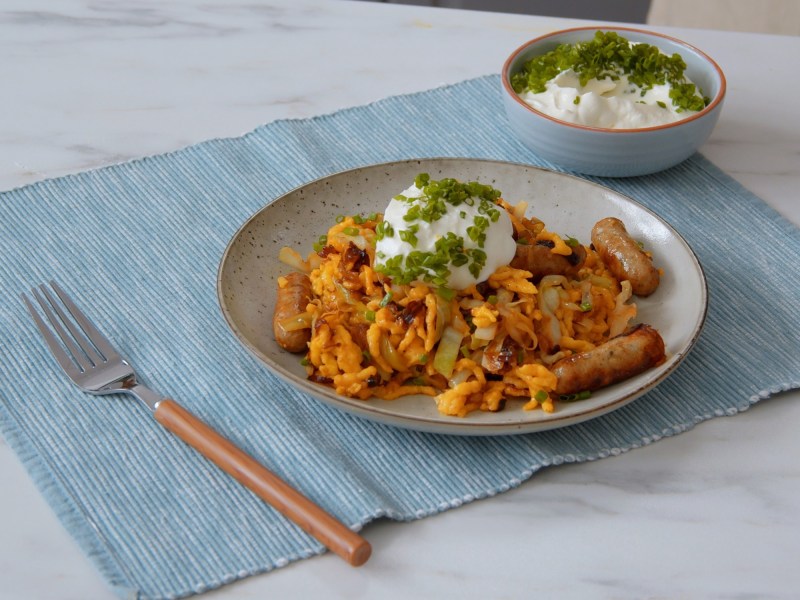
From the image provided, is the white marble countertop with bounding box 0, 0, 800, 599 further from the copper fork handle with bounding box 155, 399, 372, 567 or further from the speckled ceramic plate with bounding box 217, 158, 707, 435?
the speckled ceramic plate with bounding box 217, 158, 707, 435

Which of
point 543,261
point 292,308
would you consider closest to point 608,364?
point 543,261

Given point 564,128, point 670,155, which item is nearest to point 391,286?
point 564,128

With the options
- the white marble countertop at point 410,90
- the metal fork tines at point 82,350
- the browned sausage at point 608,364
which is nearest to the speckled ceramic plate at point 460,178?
the browned sausage at point 608,364

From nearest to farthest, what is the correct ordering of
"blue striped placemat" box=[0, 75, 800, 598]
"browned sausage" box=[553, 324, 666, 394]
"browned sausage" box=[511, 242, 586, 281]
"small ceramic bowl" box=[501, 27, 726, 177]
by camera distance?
"blue striped placemat" box=[0, 75, 800, 598] → "browned sausage" box=[553, 324, 666, 394] → "browned sausage" box=[511, 242, 586, 281] → "small ceramic bowl" box=[501, 27, 726, 177]

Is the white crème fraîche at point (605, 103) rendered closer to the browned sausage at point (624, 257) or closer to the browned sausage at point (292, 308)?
the browned sausage at point (624, 257)

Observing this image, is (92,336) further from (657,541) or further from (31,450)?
(657,541)

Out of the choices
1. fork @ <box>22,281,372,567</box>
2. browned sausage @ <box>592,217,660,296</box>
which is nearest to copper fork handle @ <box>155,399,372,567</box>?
fork @ <box>22,281,372,567</box>
